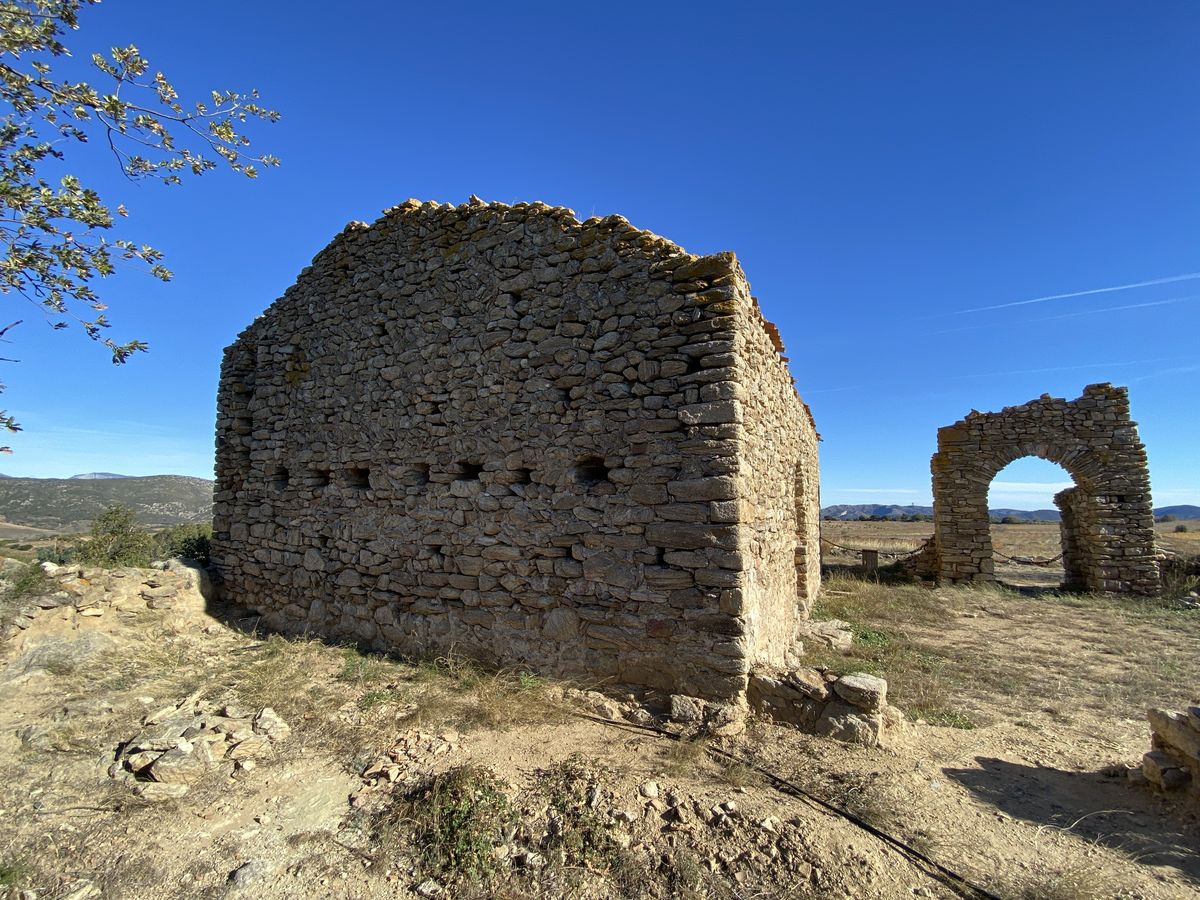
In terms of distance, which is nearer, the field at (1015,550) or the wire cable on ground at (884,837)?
the wire cable on ground at (884,837)

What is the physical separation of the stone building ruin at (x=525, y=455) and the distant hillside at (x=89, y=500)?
3730cm

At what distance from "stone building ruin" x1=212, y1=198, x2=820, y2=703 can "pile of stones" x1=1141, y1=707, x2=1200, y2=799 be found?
2804mm

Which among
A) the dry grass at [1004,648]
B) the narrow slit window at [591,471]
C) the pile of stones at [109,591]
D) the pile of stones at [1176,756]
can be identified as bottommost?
the dry grass at [1004,648]

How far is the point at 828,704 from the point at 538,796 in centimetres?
249

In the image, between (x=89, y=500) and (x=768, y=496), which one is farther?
(x=89, y=500)

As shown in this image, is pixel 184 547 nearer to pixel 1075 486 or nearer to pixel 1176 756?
pixel 1176 756

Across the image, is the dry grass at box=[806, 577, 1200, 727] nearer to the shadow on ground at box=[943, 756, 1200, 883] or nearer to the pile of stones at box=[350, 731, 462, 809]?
the shadow on ground at box=[943, 756, 1200, 883]

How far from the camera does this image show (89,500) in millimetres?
46094

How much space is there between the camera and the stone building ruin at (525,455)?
510 cm

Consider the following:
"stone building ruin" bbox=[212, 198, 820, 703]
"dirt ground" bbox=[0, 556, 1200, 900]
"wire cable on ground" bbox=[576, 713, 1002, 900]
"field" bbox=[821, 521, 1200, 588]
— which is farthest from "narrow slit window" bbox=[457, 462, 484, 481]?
"field" bbox=[821, 521, 1200, 588]

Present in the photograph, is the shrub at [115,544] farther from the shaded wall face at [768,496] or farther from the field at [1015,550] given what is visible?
the field at [1015,550]

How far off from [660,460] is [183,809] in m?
4.39

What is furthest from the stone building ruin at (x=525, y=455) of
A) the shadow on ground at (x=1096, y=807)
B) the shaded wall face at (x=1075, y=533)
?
the shaded wall face at (x=1075, y=533)

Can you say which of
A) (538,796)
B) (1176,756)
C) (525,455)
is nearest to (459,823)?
(538,796)
